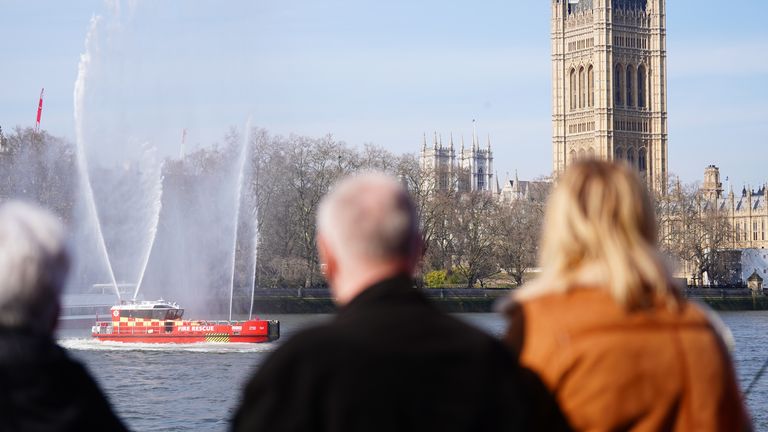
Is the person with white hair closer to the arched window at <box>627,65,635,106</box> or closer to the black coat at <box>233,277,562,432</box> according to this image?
the black coat at <box>233,277,562,432</box>

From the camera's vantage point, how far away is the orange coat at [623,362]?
3.39 metres

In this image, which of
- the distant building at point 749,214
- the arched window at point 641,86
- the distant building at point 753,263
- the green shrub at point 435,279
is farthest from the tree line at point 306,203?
the arched window at point 641,86

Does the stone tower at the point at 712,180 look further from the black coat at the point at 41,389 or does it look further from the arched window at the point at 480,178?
the black coat at the point at 41,389

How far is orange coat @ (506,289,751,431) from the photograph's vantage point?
339 centimetres

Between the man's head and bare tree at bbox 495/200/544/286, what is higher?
bare tree at bbox 495/200/544/286

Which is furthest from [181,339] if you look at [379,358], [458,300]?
[379,358]

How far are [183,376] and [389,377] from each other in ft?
94.7

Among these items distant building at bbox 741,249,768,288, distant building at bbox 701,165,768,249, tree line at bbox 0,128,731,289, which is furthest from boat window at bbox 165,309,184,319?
distant building at bbox 701,165,768,249

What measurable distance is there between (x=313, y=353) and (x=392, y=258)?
367mm

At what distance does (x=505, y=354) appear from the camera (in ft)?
11.0

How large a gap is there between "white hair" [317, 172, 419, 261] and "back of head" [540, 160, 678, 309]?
422 mm

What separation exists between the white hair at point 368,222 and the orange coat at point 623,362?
396 millimetres

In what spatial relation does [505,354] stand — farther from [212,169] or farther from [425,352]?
[212,169]

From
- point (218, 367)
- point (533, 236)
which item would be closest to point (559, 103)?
point (533, 236)
